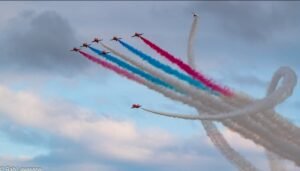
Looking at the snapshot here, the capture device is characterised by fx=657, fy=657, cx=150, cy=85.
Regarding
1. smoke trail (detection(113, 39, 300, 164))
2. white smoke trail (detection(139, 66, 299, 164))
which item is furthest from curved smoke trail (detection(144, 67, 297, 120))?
smoke trail (detection(113, 39, 300, 164))

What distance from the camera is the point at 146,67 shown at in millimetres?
145250

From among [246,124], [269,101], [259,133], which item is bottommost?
[259,133]

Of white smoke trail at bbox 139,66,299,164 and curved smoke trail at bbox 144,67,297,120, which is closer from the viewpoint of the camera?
curved smoke trail at bbox 144,67,297,120

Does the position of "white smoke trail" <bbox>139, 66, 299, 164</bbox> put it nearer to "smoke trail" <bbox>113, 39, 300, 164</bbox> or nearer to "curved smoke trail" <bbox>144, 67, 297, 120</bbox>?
"smoke trail" <bbox>113, 39, 300, 164</bbox>

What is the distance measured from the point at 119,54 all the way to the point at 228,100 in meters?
26.7

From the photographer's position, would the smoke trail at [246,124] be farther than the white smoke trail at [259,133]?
No

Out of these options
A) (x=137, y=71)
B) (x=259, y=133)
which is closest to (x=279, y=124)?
(x=259, y=133)

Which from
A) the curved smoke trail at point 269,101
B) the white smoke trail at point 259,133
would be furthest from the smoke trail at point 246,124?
the curved smoke trail at point 269,101

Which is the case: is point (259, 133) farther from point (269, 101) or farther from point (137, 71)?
point (137, 71)

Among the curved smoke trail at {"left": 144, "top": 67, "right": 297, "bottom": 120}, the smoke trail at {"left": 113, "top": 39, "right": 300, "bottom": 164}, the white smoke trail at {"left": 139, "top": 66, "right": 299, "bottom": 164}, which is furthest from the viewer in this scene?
the white smoke trail at {"left": 139, "top": 66, "right": 299, "bottom": 164}

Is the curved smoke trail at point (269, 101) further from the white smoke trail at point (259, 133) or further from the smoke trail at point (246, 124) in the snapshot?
the smoke trail at point (246, 124)

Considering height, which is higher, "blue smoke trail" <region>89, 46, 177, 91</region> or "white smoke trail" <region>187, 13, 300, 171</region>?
"blue smoke trail" <region>89, 46, 177, 91</region>

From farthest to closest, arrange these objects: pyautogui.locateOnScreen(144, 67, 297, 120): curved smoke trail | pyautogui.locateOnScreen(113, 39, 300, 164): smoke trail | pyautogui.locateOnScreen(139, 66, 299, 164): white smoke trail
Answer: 1. pyautogui.locateOnScreen(139, 66, 299, 164): white smoke trail
2. pyautogui.locateOnScreen(113, 39, 300, 164): smoke trail
3. pyautogui.locateOnScreen(144, 67, 297, 120): curved smoke trail

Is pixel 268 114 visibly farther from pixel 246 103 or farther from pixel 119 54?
pixel 119 54
